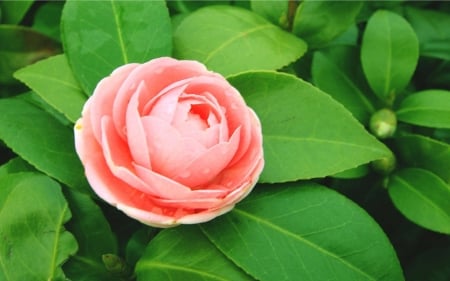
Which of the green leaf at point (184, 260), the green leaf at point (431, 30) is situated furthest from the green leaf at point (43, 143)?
the green leaf at point (431, 30)

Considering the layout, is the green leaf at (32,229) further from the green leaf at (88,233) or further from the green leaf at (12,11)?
the green leaf at (12,11)

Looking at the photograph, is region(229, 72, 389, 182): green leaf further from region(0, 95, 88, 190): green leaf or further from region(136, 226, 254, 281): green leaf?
region(0, 95, 88, 190): green leaf

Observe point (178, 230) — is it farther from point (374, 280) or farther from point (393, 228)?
point (393, 228)

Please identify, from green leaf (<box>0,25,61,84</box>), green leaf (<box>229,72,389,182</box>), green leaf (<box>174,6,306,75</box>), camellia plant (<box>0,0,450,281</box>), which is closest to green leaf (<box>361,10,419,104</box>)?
camellia plant (<box>0,0,450,281</box>)

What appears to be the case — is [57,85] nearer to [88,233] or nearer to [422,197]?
[88,233]

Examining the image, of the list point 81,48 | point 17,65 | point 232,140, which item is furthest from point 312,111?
point 17,65

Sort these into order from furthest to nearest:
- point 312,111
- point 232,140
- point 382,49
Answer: point 382,49
point 312,111
point 232,140

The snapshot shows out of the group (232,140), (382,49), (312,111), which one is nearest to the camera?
(232,140)

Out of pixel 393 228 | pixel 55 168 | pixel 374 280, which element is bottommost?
pixel 393 228
